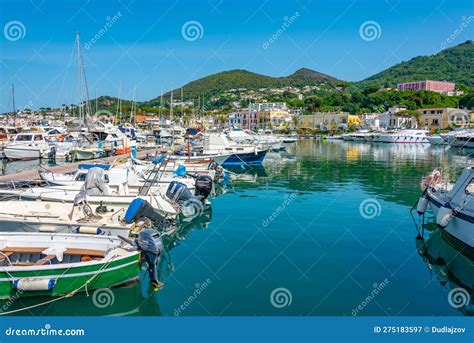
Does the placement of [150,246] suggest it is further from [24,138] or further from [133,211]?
[24,138]

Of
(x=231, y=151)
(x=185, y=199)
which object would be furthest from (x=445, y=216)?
(x=231, y=151)

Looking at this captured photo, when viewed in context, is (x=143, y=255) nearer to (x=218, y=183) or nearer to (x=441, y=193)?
(x=441, y=193)

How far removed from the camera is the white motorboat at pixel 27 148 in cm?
3622

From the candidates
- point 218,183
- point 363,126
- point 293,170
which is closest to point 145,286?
→ point 218,183

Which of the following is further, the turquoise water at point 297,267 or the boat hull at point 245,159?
the boat hull at point 245,159

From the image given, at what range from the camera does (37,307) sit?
8.25 m

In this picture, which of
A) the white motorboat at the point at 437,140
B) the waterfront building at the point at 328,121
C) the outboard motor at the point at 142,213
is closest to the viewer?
the outboard motor at the point at 142,213

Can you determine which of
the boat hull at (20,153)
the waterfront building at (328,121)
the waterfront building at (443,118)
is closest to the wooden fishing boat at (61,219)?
the boat hull at (20,153)

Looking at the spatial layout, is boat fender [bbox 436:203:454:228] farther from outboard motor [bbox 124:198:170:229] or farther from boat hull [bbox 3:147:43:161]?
boat hull [bbox 3:147:43:161]

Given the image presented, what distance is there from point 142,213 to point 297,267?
506 centimetres

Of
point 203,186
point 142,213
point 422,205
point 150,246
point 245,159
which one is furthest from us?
point 245,159

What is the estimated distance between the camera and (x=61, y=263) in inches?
339

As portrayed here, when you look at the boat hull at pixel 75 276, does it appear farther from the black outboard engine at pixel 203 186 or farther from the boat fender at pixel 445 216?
the boat fender at pixel 445 216

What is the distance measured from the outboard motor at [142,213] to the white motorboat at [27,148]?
28905mm
